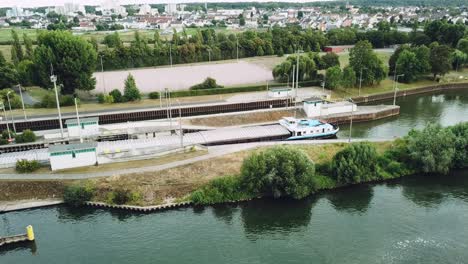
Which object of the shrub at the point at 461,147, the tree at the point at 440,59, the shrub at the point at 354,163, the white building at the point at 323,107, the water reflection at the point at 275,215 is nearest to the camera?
the water reflection at the point at 275,215

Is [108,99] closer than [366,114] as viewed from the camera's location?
No

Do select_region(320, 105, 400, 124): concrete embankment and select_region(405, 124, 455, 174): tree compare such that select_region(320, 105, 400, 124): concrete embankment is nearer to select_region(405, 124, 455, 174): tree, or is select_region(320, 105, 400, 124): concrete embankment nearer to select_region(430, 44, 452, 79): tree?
select_region(405, 124, 455, 174): tree

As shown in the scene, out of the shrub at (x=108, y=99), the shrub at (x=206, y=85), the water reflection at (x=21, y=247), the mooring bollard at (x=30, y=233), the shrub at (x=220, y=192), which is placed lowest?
the water reflection at (x=21, y=247)

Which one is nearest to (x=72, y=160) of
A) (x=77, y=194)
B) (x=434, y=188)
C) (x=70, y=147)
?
(x=70, y=147)

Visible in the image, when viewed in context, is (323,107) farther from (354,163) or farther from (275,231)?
(275,231)

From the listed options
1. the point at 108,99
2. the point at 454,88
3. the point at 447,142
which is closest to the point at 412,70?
the point at 454,88

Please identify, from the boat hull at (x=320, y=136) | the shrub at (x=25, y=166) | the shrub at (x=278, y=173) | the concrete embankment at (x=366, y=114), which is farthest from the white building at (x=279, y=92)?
the shrub at (x=25, y=166)

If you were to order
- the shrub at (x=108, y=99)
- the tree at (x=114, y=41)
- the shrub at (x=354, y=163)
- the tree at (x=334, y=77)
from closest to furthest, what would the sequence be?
the shrub at (x=354, y=163) → the shrub at (x=108, y=99) → the tree at (x=334, y=77) → the tree at (x=114, y=41)

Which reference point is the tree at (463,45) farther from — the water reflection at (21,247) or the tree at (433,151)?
the water reflection at (21,247)
